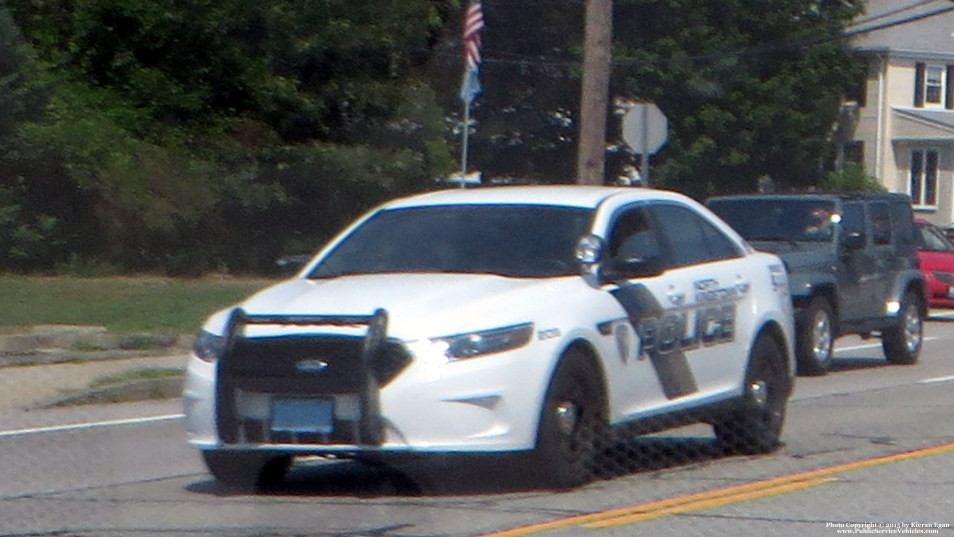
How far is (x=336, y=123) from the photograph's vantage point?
108 feet

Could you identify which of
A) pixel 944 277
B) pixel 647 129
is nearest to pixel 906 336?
pixel 647 129

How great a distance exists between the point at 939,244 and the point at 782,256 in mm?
11382

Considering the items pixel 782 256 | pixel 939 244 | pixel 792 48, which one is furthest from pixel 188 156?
pixel 792 48

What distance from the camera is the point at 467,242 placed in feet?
31.0

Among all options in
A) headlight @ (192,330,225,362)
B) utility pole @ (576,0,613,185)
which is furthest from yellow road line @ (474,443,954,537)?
utility pole @ (576,0,613,185)

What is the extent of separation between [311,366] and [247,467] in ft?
3.10

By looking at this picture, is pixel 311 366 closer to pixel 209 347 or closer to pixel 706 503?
pixel 209 347

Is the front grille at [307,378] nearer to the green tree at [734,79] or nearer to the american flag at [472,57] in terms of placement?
the american flag at [472,57]

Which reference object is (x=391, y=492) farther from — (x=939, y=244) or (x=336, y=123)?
(x=336, y=123)

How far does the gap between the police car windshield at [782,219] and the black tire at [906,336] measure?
1768mm

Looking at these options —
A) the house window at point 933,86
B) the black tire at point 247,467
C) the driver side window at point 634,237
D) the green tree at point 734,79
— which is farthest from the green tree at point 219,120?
the house window at point 933,86

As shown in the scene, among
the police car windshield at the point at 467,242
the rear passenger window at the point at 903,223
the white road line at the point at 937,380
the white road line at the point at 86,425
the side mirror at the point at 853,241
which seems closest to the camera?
the police car windshield at the point at 467,242

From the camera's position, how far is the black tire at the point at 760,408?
10281 millimetres

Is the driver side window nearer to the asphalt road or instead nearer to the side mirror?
the asphalt road
